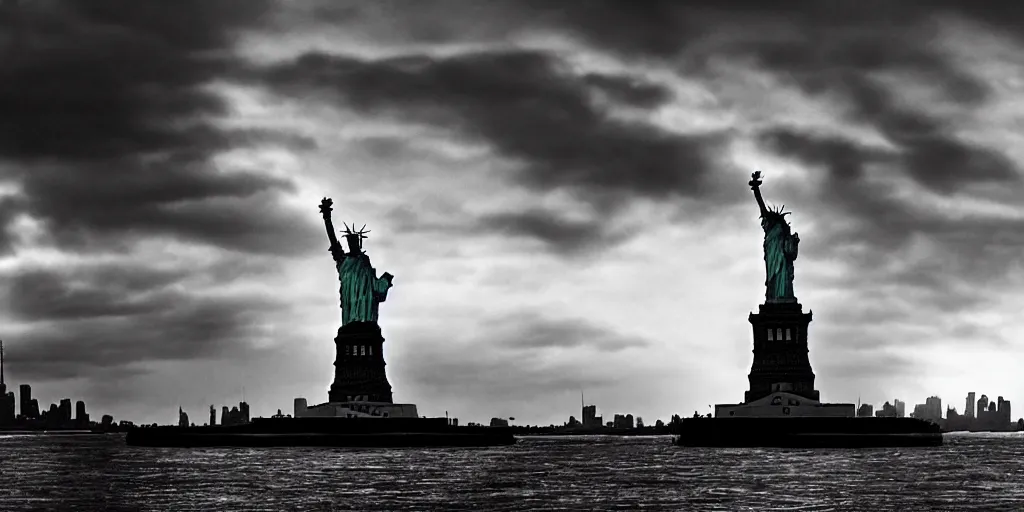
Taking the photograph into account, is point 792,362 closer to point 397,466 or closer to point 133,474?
point 397,466

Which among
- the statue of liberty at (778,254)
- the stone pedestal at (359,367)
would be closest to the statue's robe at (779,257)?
the statue of liberty at (778,254)

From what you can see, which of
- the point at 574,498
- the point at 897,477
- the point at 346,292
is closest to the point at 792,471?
the point at 897,477

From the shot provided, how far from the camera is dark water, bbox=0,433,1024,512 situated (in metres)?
78.5

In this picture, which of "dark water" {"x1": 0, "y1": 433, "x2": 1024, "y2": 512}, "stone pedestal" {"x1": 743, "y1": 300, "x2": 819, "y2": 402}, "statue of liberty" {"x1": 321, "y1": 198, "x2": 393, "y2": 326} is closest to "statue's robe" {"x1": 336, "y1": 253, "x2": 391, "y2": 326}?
"statue of liberty" {"x1": 321, "y1": 198, "x2": 393, "y2": 326}

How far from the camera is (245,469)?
369ft

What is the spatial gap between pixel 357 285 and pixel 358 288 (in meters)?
0.34

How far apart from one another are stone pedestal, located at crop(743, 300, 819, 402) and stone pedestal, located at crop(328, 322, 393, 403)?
4227cm

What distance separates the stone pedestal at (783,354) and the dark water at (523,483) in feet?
58.0

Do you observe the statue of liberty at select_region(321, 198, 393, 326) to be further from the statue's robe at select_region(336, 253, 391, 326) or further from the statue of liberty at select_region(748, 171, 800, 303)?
the statue of liberty at select_region(748, 171, 800, 303)

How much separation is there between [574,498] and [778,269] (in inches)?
3062

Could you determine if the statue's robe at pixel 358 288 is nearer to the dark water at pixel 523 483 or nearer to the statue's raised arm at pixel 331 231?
the statue's raised arm at pixel 331 231

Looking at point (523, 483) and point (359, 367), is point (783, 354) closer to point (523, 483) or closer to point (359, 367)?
point (359, 367)

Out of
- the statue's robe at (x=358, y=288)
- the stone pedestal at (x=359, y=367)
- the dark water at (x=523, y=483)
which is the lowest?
the dark water at (x=523, y=483)

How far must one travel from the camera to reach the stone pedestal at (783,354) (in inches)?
6107
